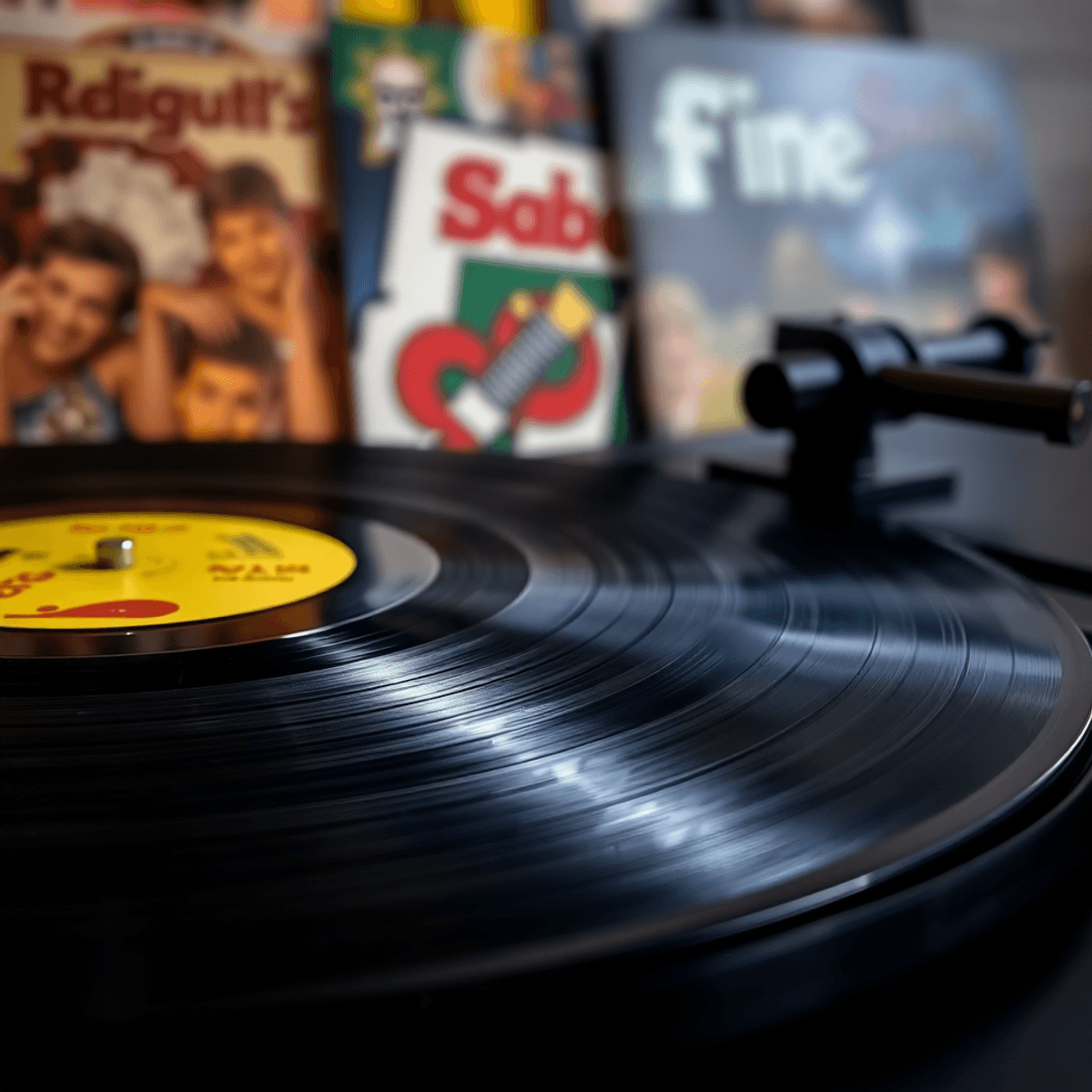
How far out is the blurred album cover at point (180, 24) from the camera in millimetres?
1678

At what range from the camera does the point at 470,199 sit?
1.88 meters

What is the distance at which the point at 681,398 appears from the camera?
1.97 metres

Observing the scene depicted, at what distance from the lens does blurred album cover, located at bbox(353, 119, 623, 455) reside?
5.94 ft

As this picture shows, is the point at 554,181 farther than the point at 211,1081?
Yes

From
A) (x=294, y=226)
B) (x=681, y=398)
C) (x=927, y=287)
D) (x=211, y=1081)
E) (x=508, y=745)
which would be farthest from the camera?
(x=927, y=287)

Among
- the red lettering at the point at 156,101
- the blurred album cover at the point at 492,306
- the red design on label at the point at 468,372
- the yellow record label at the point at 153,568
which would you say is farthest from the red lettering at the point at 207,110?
the yellow record label at the point at 153,568

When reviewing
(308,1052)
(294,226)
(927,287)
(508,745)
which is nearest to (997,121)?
(927,287)

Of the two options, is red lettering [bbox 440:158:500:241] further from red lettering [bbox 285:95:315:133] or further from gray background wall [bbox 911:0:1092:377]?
gray background wall [bbox 911:0:1092:377]

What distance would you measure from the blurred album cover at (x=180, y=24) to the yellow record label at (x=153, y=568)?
48.1 inches

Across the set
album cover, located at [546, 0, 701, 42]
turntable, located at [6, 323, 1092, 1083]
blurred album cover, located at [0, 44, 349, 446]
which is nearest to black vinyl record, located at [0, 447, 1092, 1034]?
turntable, located at [6, 323, 1092, 1083]

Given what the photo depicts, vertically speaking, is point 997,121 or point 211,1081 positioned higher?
point 997,121

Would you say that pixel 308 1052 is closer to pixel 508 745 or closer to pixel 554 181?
pixel 508 745

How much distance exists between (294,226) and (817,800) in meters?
1.62

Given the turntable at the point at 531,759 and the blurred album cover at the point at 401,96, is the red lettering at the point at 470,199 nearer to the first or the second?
the blurred album cover at the point at 401,96
